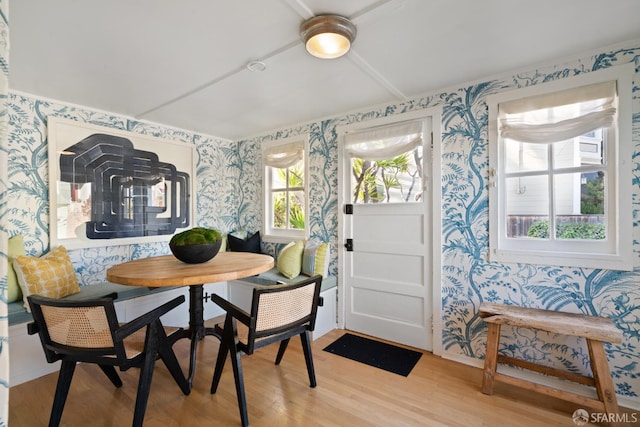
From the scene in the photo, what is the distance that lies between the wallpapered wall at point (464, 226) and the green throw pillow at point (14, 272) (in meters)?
0.15

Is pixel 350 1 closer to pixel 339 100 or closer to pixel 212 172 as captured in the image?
pixel 339 100

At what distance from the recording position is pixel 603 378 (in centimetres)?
164

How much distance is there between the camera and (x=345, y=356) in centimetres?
246

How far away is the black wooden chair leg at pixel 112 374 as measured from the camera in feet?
6.39

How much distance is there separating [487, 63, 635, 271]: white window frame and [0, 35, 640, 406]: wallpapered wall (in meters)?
0.05

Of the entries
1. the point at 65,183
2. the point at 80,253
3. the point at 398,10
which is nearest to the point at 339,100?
the point at 398,10

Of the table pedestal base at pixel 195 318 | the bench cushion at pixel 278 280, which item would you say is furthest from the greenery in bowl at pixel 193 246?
the bench cushion at pixel 278 280

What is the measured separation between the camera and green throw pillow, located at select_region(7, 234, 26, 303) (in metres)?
2.21

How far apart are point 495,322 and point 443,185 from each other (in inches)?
45.0

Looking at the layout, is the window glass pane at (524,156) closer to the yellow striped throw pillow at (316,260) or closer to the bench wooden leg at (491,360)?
the bench wooden leg at (491,360)

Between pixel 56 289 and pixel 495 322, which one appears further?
pixel 56 289

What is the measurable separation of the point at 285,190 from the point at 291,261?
43.2 inches

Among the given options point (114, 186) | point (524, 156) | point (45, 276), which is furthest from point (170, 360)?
point (524, 156)

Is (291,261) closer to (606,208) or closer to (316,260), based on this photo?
(316,260)
